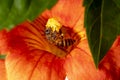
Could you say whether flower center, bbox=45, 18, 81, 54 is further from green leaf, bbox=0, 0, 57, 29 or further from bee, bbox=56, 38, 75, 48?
green leaf, bbox=0, 0, 57, 29

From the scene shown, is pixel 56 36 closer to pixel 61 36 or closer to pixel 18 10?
pixel 61 36

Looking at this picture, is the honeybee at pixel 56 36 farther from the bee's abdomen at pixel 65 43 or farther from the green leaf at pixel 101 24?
the green leaf at pixel 101 24

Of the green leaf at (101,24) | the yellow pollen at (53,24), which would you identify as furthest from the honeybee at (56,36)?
the green leaf at (101,24)

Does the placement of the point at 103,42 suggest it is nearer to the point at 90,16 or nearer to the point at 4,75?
the point at 90,16

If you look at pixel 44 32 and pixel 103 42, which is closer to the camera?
pixel 103 42

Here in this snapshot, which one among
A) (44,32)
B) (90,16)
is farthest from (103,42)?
(44,32)

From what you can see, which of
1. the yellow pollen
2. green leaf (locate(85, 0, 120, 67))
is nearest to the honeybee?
the yellow pollen
